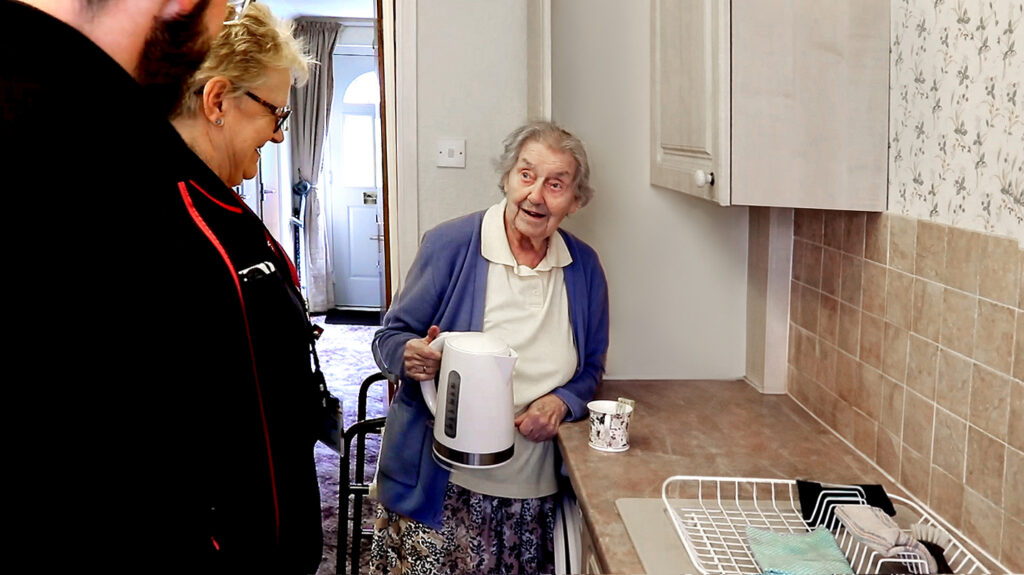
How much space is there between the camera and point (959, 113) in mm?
1511

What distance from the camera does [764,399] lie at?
2299 millimetres

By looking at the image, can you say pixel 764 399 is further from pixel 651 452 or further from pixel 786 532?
pixel 786 532

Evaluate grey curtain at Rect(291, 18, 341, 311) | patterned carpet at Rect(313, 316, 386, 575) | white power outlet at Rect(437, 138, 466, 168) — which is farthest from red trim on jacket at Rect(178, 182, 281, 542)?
grey curtain at Rect(291, 18, 341, 311)

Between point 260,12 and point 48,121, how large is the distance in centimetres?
90

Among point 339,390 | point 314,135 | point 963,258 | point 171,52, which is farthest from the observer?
point 314,135

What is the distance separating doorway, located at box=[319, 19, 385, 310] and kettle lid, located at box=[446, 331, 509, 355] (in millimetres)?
6135

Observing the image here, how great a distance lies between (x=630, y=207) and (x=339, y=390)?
3542 mm

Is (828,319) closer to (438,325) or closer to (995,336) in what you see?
(995,336)

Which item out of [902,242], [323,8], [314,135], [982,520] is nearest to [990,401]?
[982,520]

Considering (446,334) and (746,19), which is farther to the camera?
(446,334)

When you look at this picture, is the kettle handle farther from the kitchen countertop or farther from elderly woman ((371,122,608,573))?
the kitchen countertop

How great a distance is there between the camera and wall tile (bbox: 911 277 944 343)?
5.13 feet

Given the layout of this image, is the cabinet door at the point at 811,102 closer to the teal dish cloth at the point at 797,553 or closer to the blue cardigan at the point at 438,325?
the blue cardigan at the point at 438,325

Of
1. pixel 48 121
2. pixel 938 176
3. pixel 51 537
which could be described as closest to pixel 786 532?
pixel 938 176
